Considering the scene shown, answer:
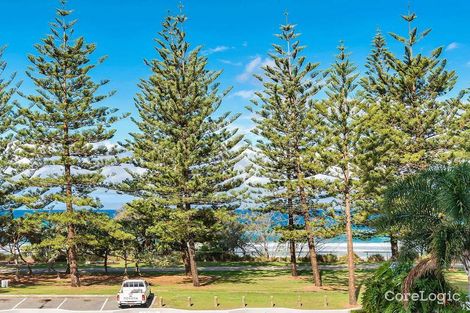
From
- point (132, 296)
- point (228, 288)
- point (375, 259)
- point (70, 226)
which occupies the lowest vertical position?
point (228, 288)

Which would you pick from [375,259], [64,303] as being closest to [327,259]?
[375,259]

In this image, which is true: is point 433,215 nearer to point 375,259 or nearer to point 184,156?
point 184,156

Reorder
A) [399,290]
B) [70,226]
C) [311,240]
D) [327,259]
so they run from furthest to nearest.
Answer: [327,259] → [311,240] → [70,226] → [399,290]

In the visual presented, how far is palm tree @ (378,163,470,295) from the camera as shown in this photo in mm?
11305

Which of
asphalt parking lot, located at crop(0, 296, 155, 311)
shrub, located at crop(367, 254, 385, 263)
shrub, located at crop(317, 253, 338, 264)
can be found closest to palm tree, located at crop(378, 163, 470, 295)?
asphalt parking lot, located at crop(0, 296, 155, 311)

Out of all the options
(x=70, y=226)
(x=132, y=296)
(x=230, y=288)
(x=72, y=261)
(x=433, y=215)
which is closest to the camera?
(x=433, y=215)

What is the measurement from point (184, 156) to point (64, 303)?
37.3 feet

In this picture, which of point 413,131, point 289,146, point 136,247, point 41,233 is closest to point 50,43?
point 41,233

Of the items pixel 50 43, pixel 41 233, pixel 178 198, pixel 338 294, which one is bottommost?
pixel 338 294

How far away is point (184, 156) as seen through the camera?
29.7 m

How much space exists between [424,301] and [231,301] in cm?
1261

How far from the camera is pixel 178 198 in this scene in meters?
29.6

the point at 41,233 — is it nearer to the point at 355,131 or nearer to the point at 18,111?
the point at 18,111

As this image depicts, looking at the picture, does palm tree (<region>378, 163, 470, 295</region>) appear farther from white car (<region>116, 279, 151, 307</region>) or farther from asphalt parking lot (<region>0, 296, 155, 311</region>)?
asphalt parking lot (<region>0, 296, 155, 311</region>)
